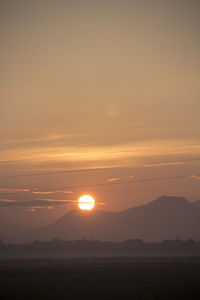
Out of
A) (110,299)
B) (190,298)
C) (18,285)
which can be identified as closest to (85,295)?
(110,299)

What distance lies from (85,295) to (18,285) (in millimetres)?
17012

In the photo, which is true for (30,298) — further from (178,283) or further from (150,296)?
(178,283)

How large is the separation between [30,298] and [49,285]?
13735mm

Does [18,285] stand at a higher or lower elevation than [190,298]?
higher

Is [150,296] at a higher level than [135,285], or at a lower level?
lower

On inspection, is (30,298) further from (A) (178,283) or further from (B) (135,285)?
(A) (178,283)

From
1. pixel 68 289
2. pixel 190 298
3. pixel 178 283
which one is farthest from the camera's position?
pixel 178 283

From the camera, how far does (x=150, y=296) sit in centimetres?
5031

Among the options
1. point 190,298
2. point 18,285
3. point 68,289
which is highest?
point 18,285

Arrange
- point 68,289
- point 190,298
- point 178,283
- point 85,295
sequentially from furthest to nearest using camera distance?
point 178,283 → point 68,289 → point 85,295 → point 190,298

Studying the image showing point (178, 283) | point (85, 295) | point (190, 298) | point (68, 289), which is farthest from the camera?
point (178, 283)

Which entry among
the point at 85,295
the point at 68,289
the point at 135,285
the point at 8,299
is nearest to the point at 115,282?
the point at 135,285

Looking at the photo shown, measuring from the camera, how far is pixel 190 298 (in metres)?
48.1

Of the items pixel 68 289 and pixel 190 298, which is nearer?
pixel 190 298
